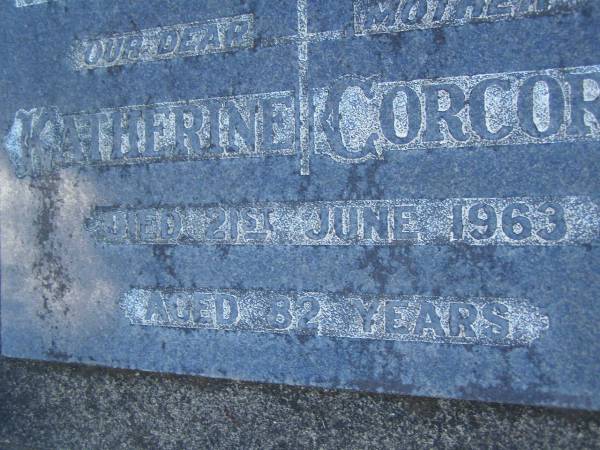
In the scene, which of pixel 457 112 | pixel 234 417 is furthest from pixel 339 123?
pixel 234 417

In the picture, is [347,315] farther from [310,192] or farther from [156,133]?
[156,133]

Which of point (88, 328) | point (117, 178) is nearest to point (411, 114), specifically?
point (117, 178)

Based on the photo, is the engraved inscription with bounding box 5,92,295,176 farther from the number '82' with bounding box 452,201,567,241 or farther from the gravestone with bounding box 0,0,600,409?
the number '82' with bounding box 452,201,567,241

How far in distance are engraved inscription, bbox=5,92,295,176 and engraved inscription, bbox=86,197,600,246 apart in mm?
167

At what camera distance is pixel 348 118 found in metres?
1.38

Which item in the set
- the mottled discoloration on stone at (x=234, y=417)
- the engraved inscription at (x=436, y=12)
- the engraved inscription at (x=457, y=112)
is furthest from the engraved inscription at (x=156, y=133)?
the mottled discoloration on stone at (x=234, y=417)

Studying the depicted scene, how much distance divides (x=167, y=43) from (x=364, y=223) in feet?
2.59

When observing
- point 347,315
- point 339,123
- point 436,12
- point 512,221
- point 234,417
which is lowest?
point 234,417

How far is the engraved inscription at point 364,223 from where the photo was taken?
4.13 ft

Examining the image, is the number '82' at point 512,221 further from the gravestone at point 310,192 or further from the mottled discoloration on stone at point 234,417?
the mottled discoloration on stone at point 234,417

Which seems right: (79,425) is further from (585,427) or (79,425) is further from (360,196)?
(585,427)

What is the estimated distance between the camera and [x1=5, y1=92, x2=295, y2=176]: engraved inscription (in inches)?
56.5

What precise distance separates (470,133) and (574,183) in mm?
276

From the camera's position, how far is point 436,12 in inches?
51.8
